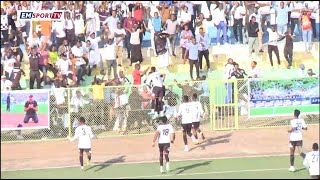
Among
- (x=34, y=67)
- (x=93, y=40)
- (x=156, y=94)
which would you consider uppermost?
(x=93, y=40)

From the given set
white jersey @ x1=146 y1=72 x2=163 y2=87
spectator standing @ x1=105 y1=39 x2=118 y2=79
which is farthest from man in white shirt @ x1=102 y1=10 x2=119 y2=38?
white jersey @ x1=146 y1=72 x2=163 y2=87

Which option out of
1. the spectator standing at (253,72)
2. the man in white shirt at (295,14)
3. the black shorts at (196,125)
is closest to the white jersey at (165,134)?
the black shorts at (196,125)

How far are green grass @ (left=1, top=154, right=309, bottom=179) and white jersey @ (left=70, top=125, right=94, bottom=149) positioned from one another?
78 cm

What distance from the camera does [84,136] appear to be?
75.8ft

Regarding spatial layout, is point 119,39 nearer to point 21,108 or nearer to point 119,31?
point 119,31

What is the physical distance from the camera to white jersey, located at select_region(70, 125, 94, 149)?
22984 mm

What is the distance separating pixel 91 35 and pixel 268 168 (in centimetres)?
983

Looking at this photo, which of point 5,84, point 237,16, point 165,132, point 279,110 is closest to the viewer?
point 165,132

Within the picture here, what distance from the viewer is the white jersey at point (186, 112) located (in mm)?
25203

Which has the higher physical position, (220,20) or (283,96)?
(220,20)

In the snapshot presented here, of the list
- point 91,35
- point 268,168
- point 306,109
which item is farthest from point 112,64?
point 268,168

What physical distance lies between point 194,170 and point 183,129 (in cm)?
224

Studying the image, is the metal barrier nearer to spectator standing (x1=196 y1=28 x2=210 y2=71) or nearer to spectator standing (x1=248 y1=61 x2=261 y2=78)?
spectator standing (x1=248 y1=61 x2=261 y2=78)

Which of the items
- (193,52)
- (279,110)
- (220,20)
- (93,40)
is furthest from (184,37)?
(279,110)
